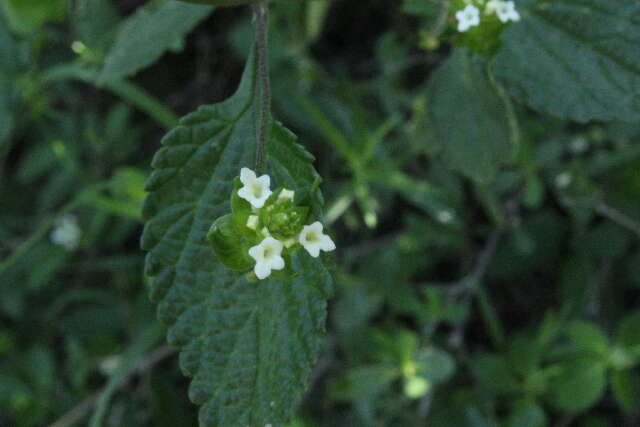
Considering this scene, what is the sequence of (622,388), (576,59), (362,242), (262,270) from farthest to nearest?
(362,242)
(622,388)
(576,59)
(262,270)

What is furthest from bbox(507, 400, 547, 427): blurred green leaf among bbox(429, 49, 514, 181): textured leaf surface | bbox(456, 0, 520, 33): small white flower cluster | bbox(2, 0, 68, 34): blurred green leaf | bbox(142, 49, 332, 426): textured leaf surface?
bbox(2, 0, 68, 34): blurred green leaf

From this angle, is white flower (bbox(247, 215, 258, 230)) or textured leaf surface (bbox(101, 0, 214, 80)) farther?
textured leaf surface (bbox(101, 0, 214, 80))

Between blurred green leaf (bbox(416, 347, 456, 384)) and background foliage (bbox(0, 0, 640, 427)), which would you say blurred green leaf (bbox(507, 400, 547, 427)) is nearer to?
background foliage (bbox(0, 0, 640, 427))

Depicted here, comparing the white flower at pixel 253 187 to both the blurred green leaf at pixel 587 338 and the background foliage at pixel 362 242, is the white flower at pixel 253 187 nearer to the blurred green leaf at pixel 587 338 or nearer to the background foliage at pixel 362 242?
the background foliage at pixel 362 242

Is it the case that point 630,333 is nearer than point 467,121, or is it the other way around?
point 467,121

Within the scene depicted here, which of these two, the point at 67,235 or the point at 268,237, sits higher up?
the point at 268,237

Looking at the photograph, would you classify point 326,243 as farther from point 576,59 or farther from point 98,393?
point 98,393

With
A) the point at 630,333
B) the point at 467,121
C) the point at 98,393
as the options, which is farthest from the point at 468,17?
the point at 98,393

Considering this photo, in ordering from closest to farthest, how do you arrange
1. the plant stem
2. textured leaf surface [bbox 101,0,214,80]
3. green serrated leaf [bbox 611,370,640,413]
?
the plant stem < textured leaf surface [bbox 101,0,214,80] < green serrated leaf [bbox 611,370,640,413]
